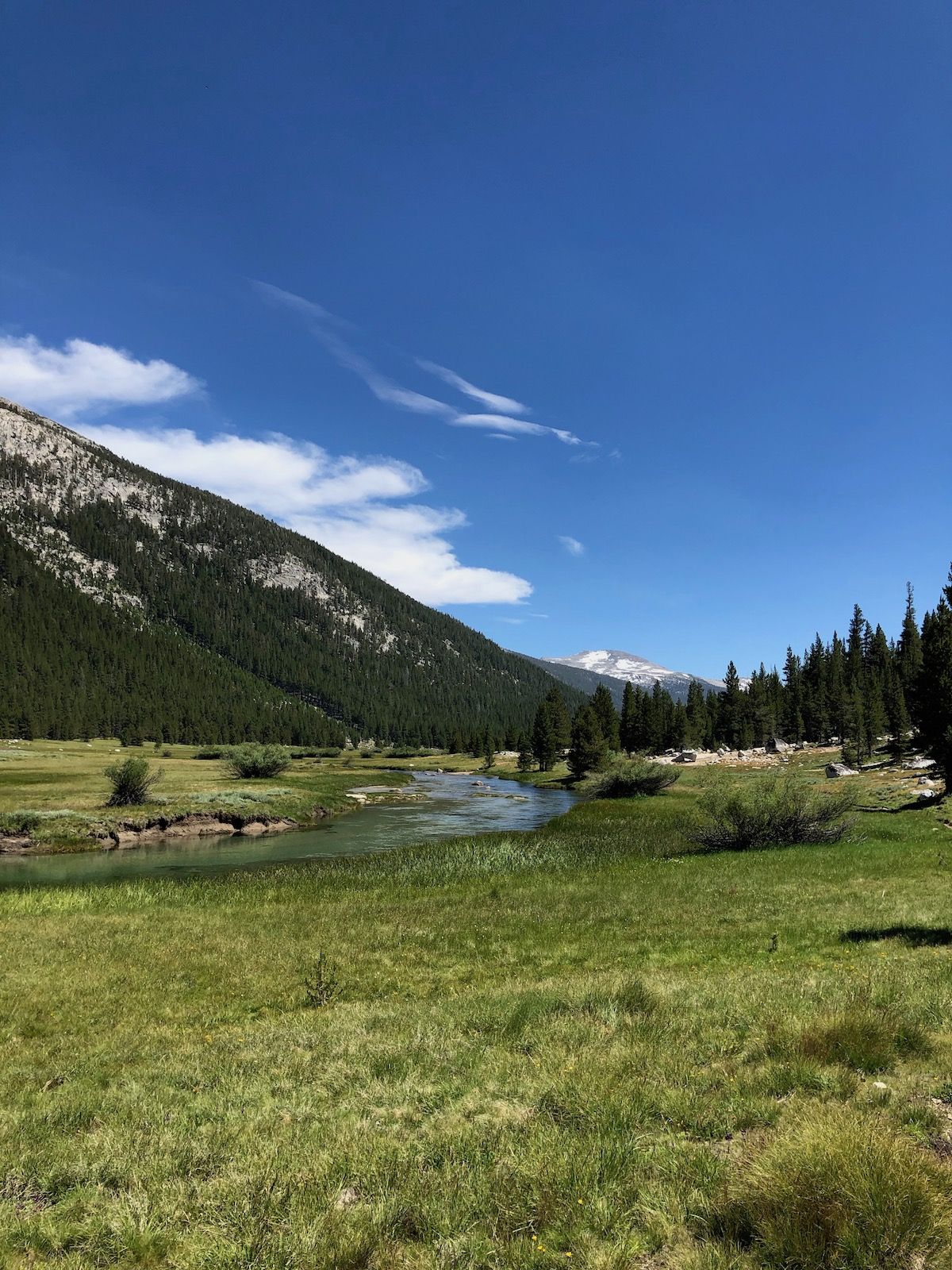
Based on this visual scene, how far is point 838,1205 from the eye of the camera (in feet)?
15.2

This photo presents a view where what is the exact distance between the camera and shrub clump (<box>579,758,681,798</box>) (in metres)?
65.9

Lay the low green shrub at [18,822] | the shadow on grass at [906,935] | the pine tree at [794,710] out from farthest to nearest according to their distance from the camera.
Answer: the pine tree at [794,710] → the low green shrub at [18,822] → the shadow on grass at [906,935]

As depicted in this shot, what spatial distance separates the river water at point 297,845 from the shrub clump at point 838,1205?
34006mm

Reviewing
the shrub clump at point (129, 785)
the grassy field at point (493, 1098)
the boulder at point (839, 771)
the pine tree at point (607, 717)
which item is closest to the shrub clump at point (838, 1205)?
the grassy field at point (493, 1098)

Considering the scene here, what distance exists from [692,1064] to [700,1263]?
149 inches

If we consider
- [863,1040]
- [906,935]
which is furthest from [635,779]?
[863,1040]

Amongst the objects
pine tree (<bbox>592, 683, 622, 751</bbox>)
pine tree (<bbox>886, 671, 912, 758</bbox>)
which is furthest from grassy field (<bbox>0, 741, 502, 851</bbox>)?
pine tree (<bbox>886, 671, 912, 758</bbox>)

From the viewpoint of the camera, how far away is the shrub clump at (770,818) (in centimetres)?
3366

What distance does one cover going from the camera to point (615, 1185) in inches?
219

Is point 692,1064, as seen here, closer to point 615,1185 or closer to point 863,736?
point 615,1185

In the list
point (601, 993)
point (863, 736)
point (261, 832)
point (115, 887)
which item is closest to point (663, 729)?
point (863, 736)

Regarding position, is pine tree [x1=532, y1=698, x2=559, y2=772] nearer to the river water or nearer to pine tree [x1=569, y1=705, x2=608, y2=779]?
pine tree [x1=569, y1=705, x2=608, y2=779]

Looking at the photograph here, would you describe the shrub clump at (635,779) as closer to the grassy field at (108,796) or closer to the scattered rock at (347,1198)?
the grassy field at (108,796)

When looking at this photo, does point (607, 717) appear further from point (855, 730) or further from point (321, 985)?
point (321, 985)
